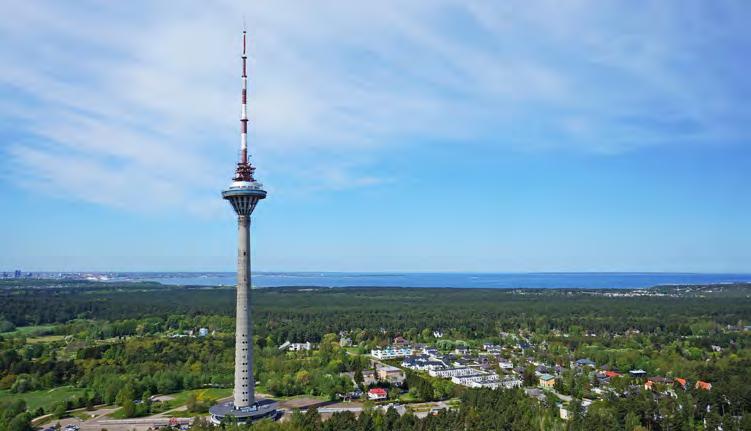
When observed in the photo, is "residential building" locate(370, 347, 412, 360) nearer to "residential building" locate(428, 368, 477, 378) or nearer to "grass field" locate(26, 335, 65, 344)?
"residential building" locate(428, 368, 477, 378)

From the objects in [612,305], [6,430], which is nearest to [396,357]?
[6,430]

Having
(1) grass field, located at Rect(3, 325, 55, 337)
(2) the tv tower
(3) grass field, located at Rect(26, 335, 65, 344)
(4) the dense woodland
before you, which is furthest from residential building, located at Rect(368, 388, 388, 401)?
(1) grass field, located at Rect(3, 325, 55, 337)

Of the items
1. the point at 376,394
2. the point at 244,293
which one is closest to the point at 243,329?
the point at 244,293

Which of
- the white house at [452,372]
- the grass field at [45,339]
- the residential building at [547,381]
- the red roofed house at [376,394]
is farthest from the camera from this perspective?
the grass field at [45,339]

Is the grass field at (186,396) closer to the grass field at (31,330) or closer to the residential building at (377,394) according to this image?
the residential building at (377,394)

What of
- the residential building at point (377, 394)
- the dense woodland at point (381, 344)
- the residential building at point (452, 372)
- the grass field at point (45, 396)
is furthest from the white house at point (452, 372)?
the grass field at point (45, 396)

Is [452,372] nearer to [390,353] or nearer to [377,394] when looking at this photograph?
[377,394]

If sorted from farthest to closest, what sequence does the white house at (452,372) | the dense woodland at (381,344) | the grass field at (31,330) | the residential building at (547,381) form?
the grass field at (31,330) < the white house at (452,372) < the residential building at (547,381) < the dense woodland at (381,344)
